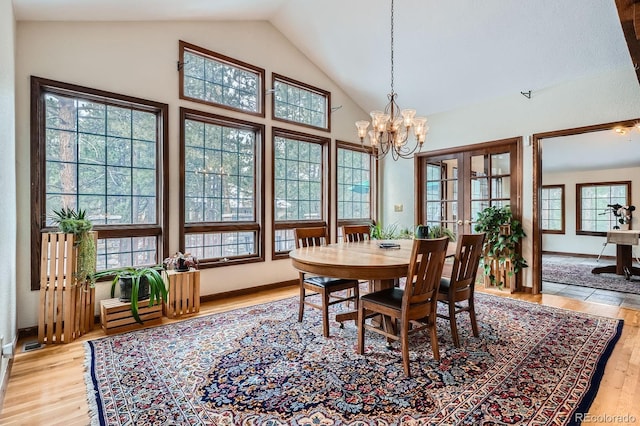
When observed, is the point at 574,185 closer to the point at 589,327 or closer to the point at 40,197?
the point at 589,327

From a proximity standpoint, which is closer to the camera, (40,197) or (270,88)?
(40,197)

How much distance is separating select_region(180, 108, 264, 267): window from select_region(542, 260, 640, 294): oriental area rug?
4.87 metres

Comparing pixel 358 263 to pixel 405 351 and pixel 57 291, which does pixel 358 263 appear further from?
pixel 57 291

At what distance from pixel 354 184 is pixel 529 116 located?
279cm

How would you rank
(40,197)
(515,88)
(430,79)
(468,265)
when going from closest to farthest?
(468,265), (40,197), (515,88), (430,79)

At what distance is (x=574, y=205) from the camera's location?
8281 mm

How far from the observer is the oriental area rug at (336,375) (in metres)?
1.77

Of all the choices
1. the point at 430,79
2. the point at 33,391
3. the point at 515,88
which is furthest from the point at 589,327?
the point at 33,391

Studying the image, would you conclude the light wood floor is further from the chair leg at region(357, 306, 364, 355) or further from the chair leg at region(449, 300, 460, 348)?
the chair leg at region(357, 306, 364, 355)

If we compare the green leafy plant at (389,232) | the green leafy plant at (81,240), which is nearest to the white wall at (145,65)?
the green leafy plant at (81,240)

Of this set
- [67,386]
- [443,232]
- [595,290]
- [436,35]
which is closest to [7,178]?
[67,386]

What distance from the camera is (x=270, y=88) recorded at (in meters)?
4.59

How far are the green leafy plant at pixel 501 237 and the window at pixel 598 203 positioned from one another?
5.16 m

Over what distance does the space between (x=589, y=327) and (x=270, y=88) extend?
4.57 m
